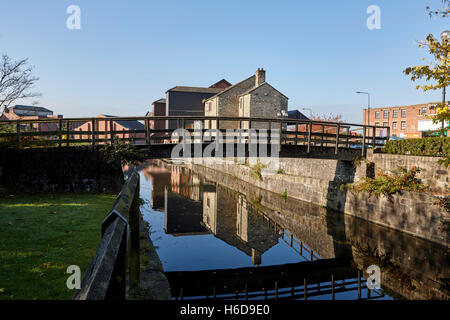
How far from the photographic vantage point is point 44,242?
6.06m

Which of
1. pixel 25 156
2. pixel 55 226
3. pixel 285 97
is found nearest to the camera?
pixel 55 226

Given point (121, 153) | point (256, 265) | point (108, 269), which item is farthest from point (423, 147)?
point (108, 269)

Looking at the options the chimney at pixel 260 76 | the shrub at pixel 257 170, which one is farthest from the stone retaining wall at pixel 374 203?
the chimney at pixel 260 76

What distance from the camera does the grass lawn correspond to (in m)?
4.21

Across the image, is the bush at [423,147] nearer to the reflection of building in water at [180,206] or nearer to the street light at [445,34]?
the street light at [445,34]

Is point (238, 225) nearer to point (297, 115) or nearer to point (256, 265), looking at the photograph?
point (256, 265)

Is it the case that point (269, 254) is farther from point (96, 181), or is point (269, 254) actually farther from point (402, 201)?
point (96, 181)

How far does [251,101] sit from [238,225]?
86.7 feet

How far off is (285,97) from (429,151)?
89.8 feet

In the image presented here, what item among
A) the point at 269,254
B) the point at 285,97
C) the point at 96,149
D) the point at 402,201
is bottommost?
the point at 269,254

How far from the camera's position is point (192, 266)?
8.73 meters

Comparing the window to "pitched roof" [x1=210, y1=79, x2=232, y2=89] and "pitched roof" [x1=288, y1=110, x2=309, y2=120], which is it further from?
"pitched roof" [x1=210, y1=79, x2=232, y2=89]

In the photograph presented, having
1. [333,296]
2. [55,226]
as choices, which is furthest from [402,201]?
[55,226]

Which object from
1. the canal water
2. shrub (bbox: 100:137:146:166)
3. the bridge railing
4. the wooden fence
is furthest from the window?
the wooden fence
